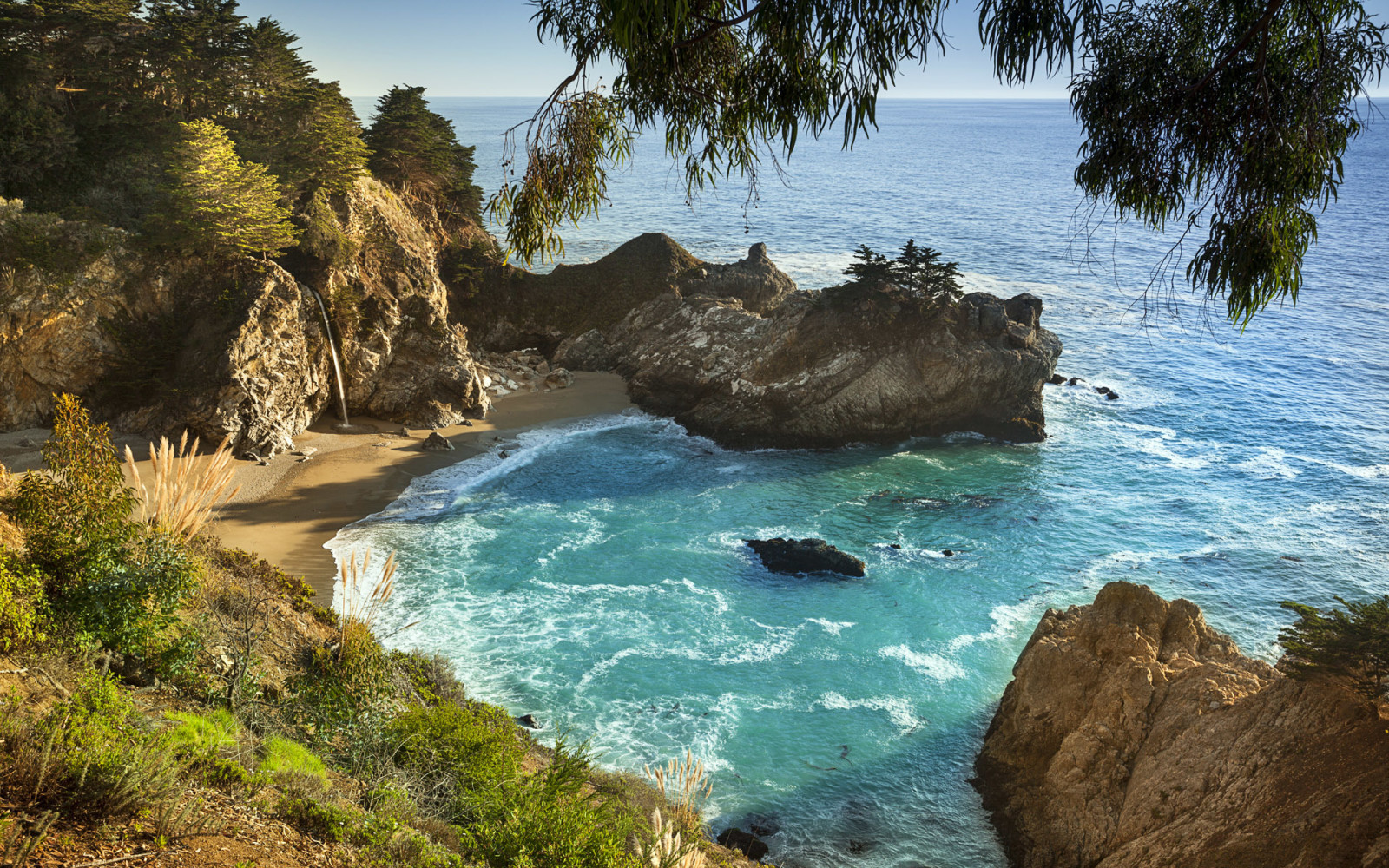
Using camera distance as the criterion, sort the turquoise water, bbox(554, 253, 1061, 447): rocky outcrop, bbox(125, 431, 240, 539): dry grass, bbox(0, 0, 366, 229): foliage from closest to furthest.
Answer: bbox(125, 431, 240, 539): dry grass, the turquoise water, bbox(0, 0, 366, 229): foliage, bbox(554, 253, 1061, 447): rocky outcrop

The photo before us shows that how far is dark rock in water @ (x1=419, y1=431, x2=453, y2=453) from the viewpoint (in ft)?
95.3

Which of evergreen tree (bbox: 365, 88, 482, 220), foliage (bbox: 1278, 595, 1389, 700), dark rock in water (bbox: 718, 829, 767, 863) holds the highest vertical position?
evergreen tree (bbox: 365, 88, 482, 220)

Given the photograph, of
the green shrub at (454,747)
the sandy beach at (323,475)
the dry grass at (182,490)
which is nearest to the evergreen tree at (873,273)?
the sandy beach at (323,475)

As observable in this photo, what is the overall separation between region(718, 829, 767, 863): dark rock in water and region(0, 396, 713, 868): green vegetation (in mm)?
2848

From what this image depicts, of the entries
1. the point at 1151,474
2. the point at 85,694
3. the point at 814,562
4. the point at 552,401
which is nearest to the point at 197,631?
the point at 85,694

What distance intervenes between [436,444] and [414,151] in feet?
57.6

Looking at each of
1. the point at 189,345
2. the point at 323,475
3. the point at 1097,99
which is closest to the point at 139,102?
the point at 189,345

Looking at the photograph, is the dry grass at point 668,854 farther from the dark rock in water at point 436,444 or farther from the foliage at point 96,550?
the dark rock in water at point 436,444

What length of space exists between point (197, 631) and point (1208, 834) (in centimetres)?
1254

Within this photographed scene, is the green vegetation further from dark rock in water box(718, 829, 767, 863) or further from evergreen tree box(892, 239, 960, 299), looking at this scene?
evergreen tree box(892, 239, 960, 299)

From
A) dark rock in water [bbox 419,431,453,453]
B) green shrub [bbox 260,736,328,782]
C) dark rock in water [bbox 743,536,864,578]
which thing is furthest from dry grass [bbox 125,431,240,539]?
dark rock in water [bbox 419,431,453,453]

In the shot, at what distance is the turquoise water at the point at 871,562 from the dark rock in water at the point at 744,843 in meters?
0.32

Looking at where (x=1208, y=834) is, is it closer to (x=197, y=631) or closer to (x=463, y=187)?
(x=197, y=631)

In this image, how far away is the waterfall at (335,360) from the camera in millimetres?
28516
